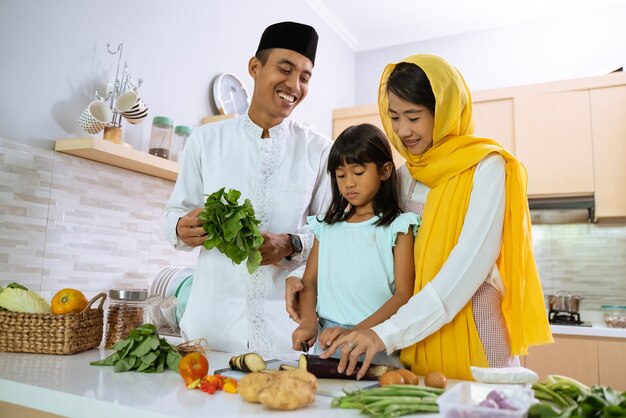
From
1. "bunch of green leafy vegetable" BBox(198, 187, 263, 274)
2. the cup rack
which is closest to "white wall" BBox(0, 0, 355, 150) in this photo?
the cup rack

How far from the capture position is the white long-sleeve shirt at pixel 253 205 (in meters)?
1.74

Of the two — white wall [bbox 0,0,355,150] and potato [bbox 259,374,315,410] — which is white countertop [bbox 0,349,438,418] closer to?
potato [bbox 259,374,315,410]

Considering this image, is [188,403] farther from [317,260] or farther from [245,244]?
[317,260]

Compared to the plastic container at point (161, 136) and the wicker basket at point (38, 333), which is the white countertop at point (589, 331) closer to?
the plastic container at point (161, 136)

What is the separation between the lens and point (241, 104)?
10.3 ft

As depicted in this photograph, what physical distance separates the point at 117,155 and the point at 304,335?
1.24 metres

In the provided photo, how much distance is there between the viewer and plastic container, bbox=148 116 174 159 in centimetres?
241

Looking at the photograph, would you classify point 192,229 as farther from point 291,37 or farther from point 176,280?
point 176,280

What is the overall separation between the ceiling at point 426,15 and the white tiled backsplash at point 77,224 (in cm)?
239

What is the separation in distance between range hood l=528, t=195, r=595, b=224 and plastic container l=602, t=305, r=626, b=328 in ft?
2.05

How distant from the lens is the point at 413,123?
1416 millimetres

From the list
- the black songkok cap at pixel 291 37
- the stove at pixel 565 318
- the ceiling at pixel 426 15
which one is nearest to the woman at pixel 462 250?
the black songkok cap at pixel 291 37

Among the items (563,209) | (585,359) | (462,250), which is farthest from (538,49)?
(462,250)

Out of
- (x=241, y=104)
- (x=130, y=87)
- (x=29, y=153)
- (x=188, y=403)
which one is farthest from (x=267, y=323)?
(x=241, y=104)
